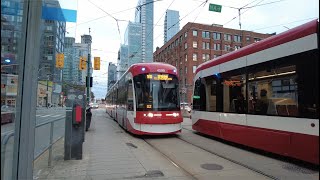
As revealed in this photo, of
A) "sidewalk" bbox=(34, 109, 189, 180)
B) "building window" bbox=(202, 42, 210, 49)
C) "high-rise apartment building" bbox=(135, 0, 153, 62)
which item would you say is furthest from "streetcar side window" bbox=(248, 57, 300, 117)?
"building window" bbox=(202, 42, 210, 49)

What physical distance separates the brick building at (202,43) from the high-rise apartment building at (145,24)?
45.6m

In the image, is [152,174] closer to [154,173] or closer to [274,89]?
[154,173]

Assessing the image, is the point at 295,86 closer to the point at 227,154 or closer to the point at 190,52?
the point at 227,154

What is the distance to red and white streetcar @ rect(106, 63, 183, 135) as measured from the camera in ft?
45.4

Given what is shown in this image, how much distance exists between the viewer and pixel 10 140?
3.80m

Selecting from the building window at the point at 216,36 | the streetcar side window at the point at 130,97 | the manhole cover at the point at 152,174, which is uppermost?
the building window at the point at 216,36

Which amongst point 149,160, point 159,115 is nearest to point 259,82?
point 149,160

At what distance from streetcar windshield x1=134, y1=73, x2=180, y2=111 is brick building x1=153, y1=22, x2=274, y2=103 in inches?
2343

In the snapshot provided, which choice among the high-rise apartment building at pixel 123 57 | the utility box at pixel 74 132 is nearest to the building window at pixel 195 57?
the high-rise apartment building at pixel 123 57

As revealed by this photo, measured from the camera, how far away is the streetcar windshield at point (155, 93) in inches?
551

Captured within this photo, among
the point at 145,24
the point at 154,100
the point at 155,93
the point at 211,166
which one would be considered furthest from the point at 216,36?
the point at 211,166

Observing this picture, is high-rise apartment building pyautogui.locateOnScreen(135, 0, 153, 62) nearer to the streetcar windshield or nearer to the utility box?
the streetcar windshield

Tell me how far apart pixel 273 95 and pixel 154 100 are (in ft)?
20.1

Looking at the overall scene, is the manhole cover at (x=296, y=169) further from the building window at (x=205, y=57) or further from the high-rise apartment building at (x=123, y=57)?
the building window at (x=205, y=57)
